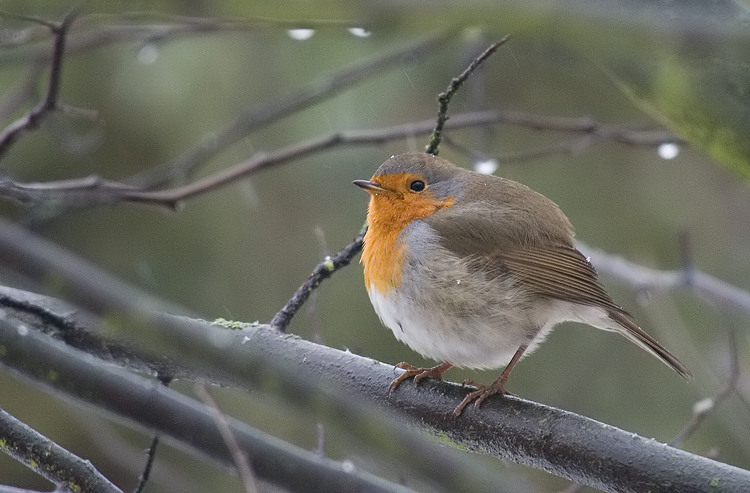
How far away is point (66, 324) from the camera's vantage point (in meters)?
2.87

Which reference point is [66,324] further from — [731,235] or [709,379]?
[731,235]

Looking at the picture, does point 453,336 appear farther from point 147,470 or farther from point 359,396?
point 147,470

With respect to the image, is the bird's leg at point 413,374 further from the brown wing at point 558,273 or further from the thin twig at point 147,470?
the thin twig at point 147,470

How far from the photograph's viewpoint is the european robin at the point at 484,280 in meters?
3.20

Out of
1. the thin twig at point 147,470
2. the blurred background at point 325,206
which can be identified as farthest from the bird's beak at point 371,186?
the blurred background at point 325,206

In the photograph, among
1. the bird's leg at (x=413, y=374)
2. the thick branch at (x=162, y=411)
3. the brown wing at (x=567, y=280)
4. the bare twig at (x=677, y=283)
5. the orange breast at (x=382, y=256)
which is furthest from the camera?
the bare twig at (x=677, y=283)

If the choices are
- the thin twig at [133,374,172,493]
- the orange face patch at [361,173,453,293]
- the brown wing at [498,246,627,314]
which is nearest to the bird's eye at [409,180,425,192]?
the orange face patch at [361,173,453,293]

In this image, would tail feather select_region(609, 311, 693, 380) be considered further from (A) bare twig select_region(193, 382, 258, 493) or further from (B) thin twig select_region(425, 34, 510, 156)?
(A) bare twig select_region(193, 382, 258, 493)

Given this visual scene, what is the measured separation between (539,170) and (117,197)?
414cm

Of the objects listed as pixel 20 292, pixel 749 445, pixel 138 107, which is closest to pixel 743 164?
pixel 20 292

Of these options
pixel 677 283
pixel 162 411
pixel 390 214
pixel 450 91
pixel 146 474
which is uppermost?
pixel 450 91

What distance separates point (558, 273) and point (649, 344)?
16.8 inches

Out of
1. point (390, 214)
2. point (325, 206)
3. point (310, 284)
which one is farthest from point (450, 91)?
point (325, 206)

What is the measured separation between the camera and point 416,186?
12.4 feet
